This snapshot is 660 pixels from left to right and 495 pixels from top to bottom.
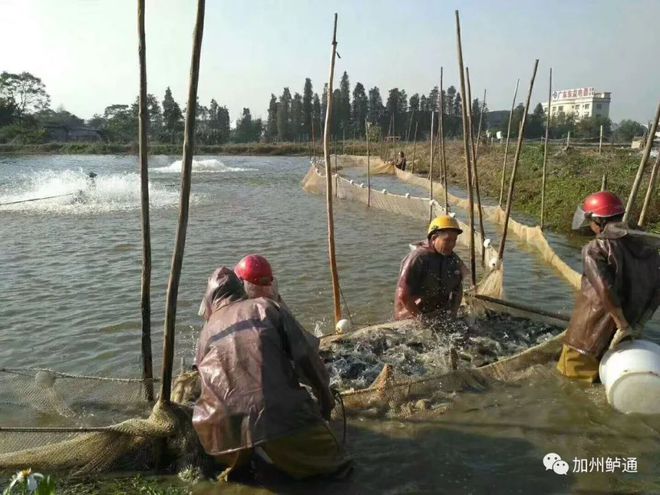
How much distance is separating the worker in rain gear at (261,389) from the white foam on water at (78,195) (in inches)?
611

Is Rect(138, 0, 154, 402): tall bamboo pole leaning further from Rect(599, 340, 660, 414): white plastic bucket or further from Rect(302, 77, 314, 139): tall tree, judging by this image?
Rect(302, 77, 314, 139): tall tree

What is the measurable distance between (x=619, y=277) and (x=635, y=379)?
2.53 ft

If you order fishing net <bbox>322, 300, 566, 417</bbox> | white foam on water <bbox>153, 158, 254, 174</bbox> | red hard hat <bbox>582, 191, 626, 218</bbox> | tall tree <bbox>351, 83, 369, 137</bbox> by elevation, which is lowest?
fishing net <bbox>322, 300, 566, 417</bbox>

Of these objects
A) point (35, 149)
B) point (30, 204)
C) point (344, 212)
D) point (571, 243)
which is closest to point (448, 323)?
point (571, 243)

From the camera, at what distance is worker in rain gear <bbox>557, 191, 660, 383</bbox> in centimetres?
438

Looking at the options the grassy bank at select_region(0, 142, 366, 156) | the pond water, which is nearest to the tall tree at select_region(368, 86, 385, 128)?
the grassy bank at select_region(0, 142, 366, 156)

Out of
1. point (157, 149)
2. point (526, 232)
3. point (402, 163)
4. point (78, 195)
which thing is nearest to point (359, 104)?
point (157, 149)

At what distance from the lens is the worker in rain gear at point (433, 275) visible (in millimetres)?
5953

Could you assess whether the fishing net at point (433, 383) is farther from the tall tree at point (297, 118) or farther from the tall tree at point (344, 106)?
the tall tree at point (297, 118)

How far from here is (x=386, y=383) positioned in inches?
178

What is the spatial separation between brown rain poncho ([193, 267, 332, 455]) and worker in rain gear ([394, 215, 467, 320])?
113 inches

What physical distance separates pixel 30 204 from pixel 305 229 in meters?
10.4

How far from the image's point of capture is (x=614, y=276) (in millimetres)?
4434

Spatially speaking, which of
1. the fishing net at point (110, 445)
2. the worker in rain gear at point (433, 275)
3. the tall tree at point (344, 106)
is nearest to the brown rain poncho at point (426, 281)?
the worker in rain gear at point (433, 275)
